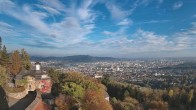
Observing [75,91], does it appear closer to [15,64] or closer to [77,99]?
[77,99]

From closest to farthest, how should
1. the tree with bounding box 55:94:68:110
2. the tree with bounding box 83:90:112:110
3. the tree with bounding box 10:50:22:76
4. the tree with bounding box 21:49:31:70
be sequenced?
the tree with bounding box 55:94:68:110
the tree with bounding box 83:90:112:110
the tree with bounding box 10:50:22:76
the tree with bounding box 21:49:31:70

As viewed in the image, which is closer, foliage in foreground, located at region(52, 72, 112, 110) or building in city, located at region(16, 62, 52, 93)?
foliage in foreground, located at region(52, 72, 112, 110)

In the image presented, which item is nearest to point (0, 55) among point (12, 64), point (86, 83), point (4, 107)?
point (12, 64)

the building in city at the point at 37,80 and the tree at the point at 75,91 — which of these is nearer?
the tree at the point at 75,91

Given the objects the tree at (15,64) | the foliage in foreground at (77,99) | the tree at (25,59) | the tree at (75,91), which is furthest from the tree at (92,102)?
the tree at (25,59)

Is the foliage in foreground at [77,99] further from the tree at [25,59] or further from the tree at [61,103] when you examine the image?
the tree at [25,59]

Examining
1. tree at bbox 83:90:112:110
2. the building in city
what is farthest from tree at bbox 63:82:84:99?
the building in city

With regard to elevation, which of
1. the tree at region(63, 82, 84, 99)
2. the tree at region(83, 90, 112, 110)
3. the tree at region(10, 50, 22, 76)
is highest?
the tree at region(10, 50, 22, 76)

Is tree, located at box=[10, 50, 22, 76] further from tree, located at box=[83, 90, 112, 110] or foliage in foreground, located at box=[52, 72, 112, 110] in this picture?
tree, located at box=[83, 90, 112, 110]

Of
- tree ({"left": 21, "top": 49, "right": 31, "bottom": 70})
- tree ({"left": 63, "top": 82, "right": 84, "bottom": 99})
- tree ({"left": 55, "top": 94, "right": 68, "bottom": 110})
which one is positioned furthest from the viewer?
tree ({"left": 21, "top": 49, "right": 31, "bottom": 70})

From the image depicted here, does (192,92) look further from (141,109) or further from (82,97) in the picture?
(82,97)

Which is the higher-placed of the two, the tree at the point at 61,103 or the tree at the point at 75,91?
the tree at the point at 75,91
